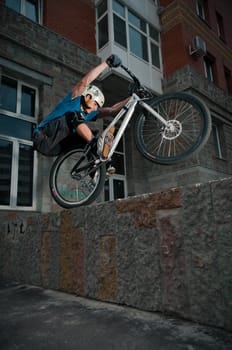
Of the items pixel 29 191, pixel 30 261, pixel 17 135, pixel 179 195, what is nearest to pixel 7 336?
pixel 179 195

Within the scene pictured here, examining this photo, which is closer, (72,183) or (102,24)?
(72,183)

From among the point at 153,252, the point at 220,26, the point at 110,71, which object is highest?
the point at 220,26

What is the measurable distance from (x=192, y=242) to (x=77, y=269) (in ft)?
4.16

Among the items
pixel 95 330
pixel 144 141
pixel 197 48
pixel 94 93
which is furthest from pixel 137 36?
pixel 95 330

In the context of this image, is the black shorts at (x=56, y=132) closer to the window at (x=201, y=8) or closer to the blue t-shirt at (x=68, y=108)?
the blue t-shirt at (x=68, y=108)

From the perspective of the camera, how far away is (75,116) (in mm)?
2779

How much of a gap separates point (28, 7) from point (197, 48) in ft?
22.6

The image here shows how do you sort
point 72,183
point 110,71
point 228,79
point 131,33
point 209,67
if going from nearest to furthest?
point 72,183, point 110,71, point 131,33, point 209,67, point 228,79

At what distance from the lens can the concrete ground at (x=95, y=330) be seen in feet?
4.26

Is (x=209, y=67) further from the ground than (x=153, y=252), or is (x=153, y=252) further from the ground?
(x=209, y=67)

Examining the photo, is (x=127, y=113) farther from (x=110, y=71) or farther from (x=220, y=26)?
(x=220, y=26)

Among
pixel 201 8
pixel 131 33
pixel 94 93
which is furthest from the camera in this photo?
pixel 201 8

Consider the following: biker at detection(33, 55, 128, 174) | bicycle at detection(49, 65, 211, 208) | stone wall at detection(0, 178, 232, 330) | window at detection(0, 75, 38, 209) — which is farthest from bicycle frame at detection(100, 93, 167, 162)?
window at detection(0, 75, 38, 209)

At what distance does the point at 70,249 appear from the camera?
251 cm
